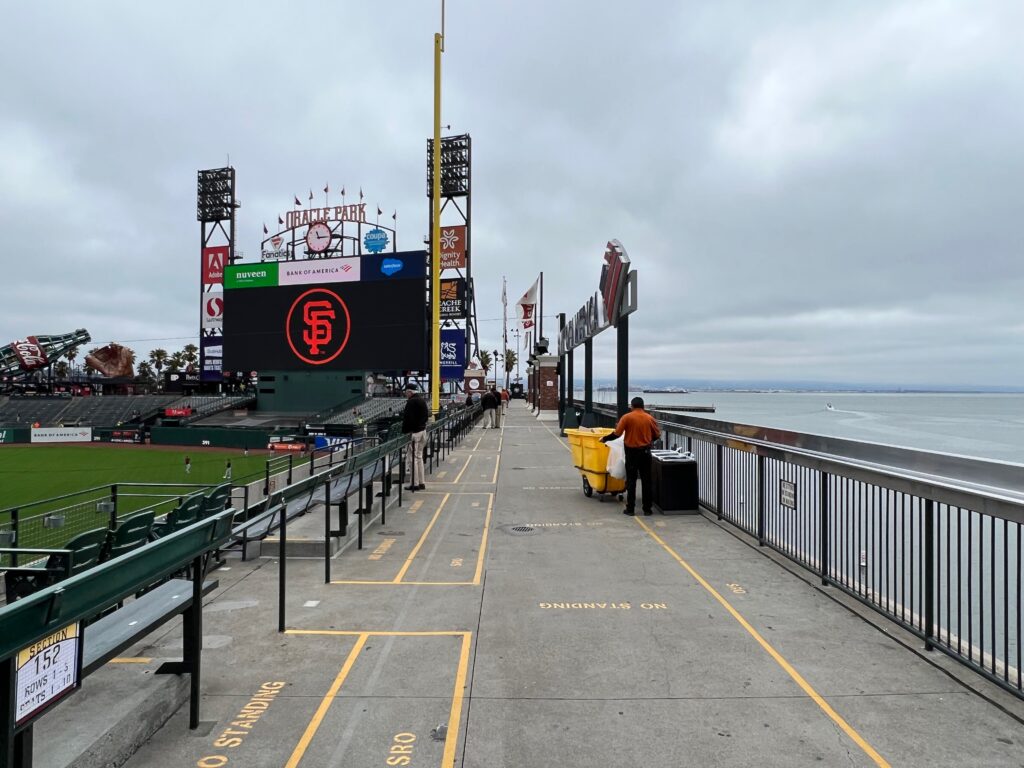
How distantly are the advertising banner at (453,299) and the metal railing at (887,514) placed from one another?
33.7 metres

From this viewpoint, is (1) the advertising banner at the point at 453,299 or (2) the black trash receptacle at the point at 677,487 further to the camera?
(1) the advertising banner at the point at 453,299

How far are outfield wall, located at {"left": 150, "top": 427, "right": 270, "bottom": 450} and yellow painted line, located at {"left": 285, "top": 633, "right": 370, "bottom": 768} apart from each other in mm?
31521

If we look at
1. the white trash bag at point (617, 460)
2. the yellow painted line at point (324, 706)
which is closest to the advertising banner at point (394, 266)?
the white trash bag at point (617, 460)

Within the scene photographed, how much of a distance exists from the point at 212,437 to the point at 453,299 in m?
18.4

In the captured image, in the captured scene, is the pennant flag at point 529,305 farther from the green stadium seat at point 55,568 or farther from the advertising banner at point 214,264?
the advertising banner at point 214,264

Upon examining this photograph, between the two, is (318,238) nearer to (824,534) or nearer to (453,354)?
(453,354)

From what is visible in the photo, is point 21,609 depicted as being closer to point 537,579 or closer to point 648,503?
point 537,579

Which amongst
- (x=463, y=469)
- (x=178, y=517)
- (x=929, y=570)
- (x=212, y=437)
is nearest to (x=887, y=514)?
(x=929, y=570)

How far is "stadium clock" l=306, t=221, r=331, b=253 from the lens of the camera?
52.1 m

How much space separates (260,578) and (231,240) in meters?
69.7

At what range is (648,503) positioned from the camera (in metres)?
9.82

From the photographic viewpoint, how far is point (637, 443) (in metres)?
9.62

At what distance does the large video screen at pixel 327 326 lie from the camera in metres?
37.6

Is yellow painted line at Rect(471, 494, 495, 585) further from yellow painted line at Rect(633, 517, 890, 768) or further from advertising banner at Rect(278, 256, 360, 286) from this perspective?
advertising banner at Rect(278, 256, 360, 286)
